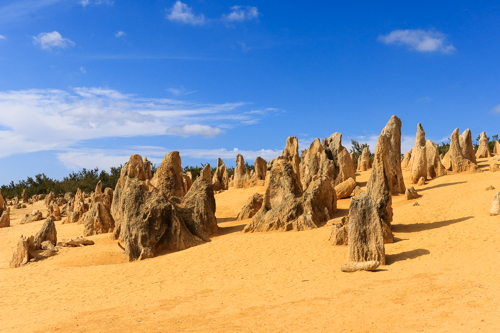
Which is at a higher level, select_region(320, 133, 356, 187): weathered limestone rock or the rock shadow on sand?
select_region(320, 133, 356, 187): weathered limestone rock

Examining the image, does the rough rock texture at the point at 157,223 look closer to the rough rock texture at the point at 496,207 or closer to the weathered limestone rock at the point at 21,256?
the weathered limestone rock at the point at 21,256

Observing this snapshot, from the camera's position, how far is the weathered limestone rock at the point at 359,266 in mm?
9930

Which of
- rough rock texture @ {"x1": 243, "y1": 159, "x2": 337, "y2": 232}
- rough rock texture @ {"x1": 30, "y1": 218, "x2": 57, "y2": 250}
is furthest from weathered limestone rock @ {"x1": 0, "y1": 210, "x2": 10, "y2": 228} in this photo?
rough rock texture @ {"x1": 243, "y1": 159, "x2": 337, "y2": 232}

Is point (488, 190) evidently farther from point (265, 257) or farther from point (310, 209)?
point (265, 257)

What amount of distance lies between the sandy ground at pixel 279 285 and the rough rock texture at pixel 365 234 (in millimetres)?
576

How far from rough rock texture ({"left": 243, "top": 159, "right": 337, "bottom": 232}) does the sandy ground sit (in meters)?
0.83

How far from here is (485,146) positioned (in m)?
32.6

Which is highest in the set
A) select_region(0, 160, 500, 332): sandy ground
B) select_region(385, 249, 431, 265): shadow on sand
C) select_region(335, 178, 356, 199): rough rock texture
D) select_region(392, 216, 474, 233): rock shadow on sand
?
select_region(335, 178, 356, 199): rough rock texture

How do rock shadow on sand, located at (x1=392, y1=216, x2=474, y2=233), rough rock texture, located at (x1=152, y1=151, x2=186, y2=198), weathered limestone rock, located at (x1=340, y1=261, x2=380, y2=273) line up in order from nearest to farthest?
weathered limestone rock, located at (x1=340, y1=261, x2=380, y2=273) < rock shadow on sand, located at (x1=392, y1=216, x2=474, y2=233) < rough rock texture, located at (x1=152, y1=151, x2=186, y2=198)

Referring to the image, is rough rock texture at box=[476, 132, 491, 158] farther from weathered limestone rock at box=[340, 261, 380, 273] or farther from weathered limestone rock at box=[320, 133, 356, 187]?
weathered limestone rock at box=[340, 261, 380, 273]

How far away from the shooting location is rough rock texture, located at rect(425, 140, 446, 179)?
2412 cm

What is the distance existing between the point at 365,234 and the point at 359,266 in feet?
3.44

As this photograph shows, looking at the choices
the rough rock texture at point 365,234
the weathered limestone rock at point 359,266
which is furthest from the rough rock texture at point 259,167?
the weathered limestone rock at point 359,266

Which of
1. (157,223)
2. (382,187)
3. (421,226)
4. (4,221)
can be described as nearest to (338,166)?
(382,187)
